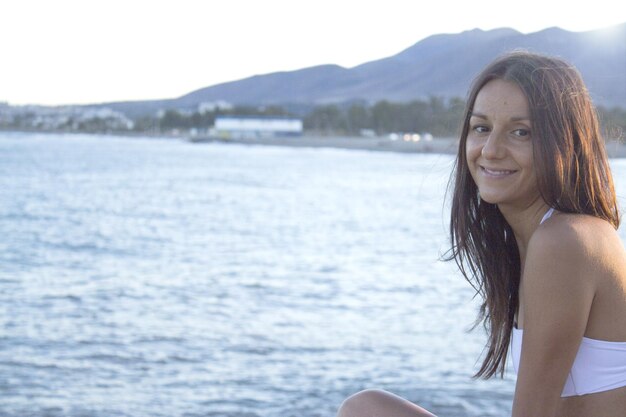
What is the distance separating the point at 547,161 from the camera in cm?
177

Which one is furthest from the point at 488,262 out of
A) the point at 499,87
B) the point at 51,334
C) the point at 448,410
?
the point at 51,334

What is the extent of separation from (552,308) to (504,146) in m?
0.35

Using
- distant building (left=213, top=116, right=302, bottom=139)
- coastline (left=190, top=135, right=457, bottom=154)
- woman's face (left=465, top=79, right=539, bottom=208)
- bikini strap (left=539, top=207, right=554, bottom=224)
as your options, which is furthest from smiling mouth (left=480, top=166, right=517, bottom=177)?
distant building (left=213, top=116, right=302, bottom=139)

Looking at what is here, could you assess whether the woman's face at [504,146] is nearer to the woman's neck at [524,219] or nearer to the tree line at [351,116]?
the woman's neck at [524,219]

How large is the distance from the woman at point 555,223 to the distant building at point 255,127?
12794 cm

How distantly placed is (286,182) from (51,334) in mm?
37477

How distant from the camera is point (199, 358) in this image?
8.63m

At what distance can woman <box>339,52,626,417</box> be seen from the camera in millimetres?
1660

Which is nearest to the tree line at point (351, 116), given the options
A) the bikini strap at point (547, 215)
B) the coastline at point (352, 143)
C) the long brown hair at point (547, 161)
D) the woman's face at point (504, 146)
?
the coastline at point (352, 143)

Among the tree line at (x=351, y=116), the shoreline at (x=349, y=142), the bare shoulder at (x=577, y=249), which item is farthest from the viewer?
the tree line at (x=351, y=116)

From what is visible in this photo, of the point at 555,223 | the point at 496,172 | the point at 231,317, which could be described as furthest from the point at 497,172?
the point at 231,317

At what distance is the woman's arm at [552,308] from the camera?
1.64 meters

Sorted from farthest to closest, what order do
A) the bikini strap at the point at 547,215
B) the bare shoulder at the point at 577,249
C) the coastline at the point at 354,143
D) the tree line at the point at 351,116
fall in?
the tree line at the point at 351,116
the coastline at the point at 354,143
the bikini strap at the point at 547,215
the bare shoulder at the point at 577,249

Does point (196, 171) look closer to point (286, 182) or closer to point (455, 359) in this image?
point (286, 182)
